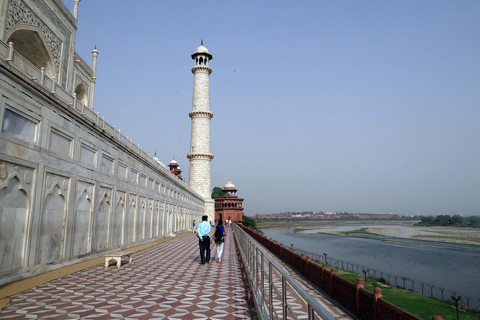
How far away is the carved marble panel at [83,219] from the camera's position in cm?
975

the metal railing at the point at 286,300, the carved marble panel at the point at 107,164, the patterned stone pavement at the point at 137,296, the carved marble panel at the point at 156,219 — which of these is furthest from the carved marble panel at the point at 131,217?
the metal railing at the point at 286,300

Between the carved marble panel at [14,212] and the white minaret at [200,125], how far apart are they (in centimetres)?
3071

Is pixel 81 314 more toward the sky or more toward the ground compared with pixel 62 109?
more toward the ground

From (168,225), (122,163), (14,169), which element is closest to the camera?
(14,169)

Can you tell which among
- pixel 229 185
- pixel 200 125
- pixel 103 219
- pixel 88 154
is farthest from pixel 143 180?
pixel 229 185

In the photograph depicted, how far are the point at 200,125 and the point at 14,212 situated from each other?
103ft

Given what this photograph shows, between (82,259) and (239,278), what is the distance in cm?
497

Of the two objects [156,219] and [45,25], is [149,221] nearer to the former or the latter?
[156,219]

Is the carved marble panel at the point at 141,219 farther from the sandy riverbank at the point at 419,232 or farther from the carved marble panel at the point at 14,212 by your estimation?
the sandy riverbank at the point at 419,232

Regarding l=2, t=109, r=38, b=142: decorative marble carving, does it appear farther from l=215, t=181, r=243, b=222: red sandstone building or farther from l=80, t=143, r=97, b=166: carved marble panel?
l=215, t=181, r=243, b=222: red sandstone building

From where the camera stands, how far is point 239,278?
26.1ft

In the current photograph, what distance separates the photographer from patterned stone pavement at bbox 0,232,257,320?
494 centimetres

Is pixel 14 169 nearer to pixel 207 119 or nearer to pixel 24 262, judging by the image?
pixel 24 262

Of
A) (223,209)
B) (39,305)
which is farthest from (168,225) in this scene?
(223,209)
